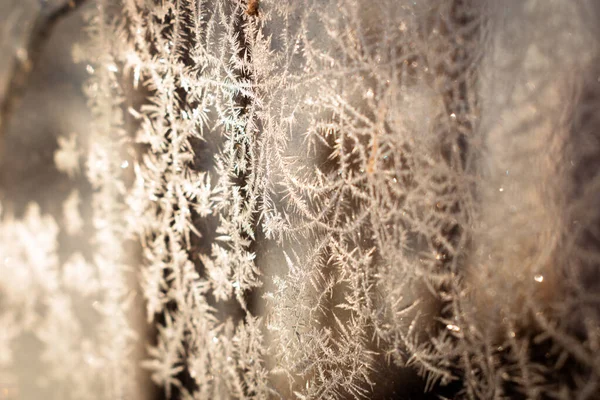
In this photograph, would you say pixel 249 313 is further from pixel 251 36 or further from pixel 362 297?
pixel 251 36

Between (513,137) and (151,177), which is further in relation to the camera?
(151,177)

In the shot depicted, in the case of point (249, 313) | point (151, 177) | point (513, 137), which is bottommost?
point (249, 313)

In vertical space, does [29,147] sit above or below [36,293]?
above

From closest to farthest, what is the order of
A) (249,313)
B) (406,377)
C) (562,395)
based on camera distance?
(562,395) < (406,377) < (249,313)

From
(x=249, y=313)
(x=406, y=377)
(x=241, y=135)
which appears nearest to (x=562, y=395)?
(x=406, y=377)

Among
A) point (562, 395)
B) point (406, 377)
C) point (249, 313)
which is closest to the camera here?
point (562, 395)
